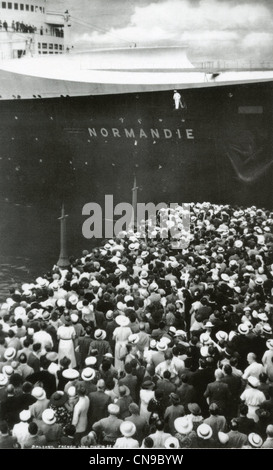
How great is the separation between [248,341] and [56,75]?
15.2 m

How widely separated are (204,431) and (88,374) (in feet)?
4.99

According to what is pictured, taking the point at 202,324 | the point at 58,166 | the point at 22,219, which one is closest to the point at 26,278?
the point at 22,219

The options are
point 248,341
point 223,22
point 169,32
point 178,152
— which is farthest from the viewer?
point 178,152

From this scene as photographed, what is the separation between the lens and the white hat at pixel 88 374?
6.16 metres

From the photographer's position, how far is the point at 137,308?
321 inches

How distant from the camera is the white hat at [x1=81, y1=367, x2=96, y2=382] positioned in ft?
20.2

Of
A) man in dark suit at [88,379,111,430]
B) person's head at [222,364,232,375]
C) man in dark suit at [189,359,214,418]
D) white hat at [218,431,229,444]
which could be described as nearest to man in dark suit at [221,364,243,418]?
person's head at [222,364,232,375]

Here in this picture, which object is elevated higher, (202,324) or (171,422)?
(202,324)

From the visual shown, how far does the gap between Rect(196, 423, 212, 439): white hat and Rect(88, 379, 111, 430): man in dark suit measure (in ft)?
3.71

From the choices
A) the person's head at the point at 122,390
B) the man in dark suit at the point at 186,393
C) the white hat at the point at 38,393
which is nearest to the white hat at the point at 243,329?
the man in dark suit at the point at 186,393

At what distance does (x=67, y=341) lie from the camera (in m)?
7.42

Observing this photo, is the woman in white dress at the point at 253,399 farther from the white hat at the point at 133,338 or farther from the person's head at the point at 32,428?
the person's head at the point at 32,428

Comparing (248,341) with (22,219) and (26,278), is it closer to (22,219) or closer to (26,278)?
(26,278)

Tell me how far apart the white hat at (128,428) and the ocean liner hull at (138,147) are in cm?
1184
